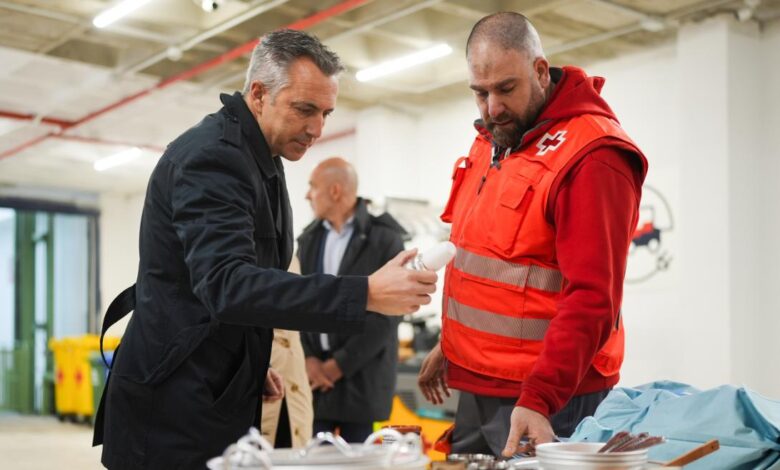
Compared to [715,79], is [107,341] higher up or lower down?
lower down

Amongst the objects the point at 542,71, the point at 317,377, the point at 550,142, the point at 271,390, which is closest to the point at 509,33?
the point at 542,71

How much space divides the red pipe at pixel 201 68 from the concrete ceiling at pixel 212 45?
0.02 meters

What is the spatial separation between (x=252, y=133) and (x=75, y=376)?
971 centimetres

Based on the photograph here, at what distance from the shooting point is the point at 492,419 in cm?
196

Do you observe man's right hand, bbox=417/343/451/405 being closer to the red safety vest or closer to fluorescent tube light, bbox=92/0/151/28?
the red safety vest

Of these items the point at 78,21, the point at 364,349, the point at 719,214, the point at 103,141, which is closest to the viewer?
the point at 364,349

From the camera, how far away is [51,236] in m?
13.3

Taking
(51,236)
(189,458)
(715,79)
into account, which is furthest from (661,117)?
(51,236)

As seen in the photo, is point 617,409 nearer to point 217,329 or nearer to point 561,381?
Result: point 561,381

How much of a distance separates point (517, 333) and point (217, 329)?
24.7 inches

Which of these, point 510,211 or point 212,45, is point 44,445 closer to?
point 212,45

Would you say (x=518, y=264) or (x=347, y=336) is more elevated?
(x=518, y=264)

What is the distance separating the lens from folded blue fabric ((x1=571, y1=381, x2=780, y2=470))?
1.41 m

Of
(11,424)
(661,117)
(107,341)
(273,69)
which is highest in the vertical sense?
(661,117)
